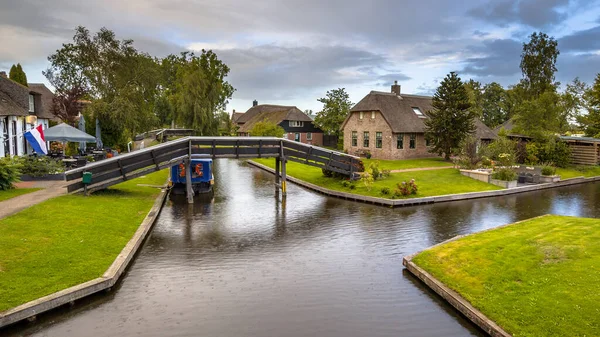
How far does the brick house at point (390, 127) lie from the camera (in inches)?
1598

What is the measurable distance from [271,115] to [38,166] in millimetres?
48513

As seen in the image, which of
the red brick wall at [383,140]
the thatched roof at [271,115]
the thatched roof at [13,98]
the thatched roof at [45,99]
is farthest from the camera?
the thatched roof at [271,115]

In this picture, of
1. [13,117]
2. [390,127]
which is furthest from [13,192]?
[390,127]

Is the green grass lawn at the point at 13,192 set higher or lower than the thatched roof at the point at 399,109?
lower

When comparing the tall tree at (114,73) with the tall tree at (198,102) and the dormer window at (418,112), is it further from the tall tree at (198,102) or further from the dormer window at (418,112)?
the dormer window at (418,112)

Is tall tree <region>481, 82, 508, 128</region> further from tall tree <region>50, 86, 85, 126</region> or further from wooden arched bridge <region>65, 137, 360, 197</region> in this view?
tall tree <region>50, 86, 85, 126</region>

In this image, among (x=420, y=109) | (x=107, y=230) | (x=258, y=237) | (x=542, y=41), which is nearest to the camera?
(x=107, y=230)

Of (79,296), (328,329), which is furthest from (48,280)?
(328,329)

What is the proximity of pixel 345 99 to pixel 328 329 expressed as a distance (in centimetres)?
5026

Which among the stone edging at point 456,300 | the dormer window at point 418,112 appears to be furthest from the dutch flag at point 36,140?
the dormer window at point 418,112

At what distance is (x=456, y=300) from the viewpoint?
1042cm

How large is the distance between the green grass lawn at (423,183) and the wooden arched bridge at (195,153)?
1793 millimetres

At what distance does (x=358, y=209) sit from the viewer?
2212 cm

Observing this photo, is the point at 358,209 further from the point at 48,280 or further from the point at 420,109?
the point at 420,109
